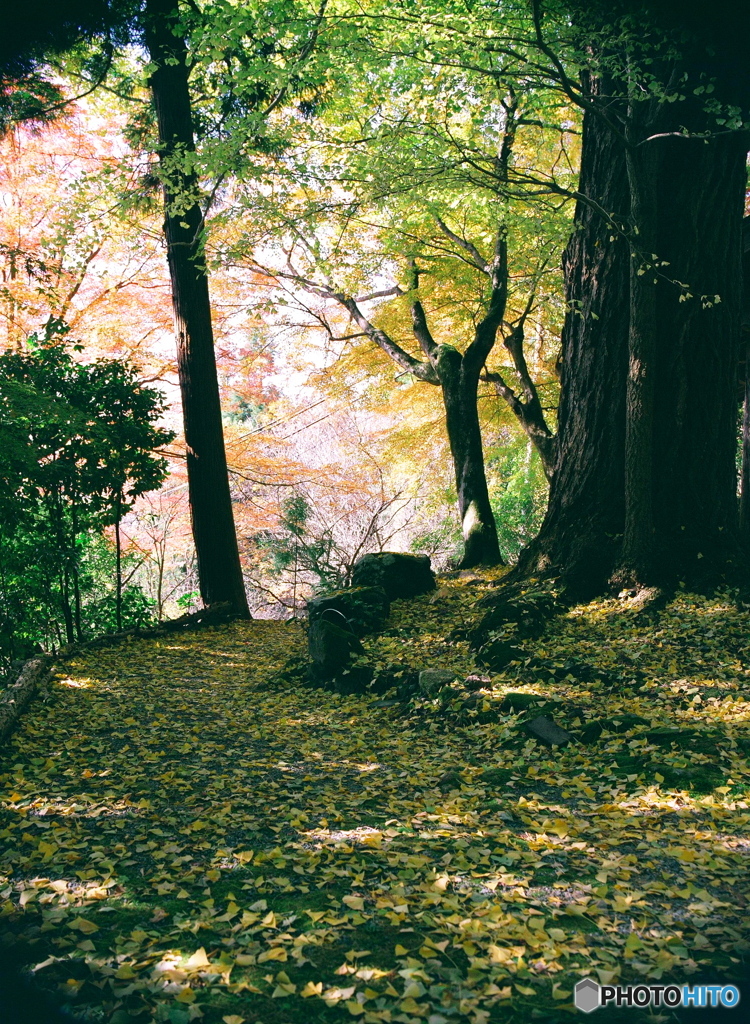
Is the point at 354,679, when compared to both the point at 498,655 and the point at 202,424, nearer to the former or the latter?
the point at 498,655

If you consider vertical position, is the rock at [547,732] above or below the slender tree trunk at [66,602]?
below

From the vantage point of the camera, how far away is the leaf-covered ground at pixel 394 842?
2.19 metres

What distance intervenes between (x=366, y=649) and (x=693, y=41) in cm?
470

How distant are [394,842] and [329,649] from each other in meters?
→ 2.86

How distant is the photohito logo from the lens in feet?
6.80

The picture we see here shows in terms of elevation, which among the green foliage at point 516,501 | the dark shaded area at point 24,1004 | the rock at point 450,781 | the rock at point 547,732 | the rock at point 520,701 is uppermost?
the green foliage at point 516,501

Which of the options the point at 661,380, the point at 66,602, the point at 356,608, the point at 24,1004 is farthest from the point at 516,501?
the point at 24,1004

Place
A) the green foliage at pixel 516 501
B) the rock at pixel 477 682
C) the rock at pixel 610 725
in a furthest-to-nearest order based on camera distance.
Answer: the green foliage at pixel 516 501 → the rock at pixel 477 682 → the rock at pixel 610 725

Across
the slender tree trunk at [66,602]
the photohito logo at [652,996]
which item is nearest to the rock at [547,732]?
the photohito logo at [652,996]

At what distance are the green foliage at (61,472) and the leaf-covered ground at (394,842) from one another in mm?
1417

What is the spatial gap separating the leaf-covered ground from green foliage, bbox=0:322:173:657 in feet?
4.65

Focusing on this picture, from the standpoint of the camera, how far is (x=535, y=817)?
336cm

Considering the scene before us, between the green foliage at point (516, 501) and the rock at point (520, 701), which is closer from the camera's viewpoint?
the rock at point (520, 701)

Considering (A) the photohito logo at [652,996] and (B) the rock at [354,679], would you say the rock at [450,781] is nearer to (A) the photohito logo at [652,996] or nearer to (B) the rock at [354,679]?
(A) the photohito logo at [652,996]
